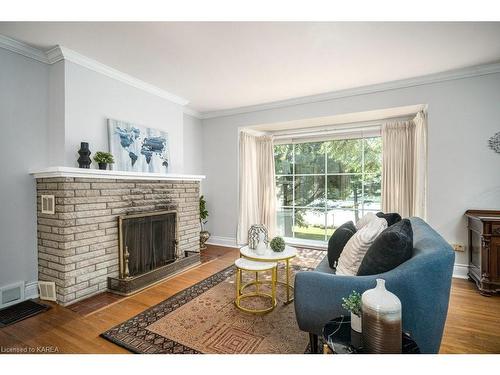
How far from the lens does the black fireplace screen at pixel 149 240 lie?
10.2 ft

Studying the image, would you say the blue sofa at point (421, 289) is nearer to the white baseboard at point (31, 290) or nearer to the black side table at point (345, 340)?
the black side table at point (345, 340)

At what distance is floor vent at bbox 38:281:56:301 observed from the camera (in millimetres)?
2598

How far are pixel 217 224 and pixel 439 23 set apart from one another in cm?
434

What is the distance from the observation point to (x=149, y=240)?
11.0 feet

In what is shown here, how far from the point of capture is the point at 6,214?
2508mm

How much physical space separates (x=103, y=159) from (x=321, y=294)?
2.67m

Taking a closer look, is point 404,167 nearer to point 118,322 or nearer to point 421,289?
point 421,289

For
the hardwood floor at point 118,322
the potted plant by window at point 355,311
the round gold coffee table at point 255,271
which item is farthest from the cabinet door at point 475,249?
the potted plant by window at point 355,311

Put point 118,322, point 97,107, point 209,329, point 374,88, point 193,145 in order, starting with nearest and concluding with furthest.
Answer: point 209,329
point 118,322
point 97,107
point 374,88
point 193,145

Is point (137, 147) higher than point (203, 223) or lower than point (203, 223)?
higher

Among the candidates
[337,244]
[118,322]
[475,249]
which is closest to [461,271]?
[475,249]

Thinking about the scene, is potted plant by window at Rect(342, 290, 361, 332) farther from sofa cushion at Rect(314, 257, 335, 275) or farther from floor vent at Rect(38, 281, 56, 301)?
floor vent at Rect(38, 281, 56, 301)

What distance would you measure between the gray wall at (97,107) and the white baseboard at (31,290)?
52.1 inches
